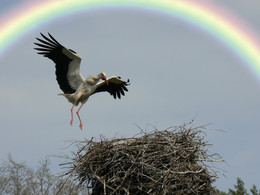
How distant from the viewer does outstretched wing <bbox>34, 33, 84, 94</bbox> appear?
1206 centimetres

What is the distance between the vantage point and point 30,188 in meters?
24.5

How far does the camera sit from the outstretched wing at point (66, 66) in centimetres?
1206

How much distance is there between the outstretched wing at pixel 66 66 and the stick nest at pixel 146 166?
3.36 m

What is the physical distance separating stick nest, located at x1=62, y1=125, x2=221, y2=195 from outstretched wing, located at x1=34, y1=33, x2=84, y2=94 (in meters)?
3.36

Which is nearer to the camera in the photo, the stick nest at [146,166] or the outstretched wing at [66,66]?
the stick nest at [146,166]

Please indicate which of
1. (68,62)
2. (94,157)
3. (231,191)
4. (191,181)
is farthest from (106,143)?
(231,191)

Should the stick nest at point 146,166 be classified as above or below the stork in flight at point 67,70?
below

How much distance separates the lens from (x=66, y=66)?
12148 millimetres

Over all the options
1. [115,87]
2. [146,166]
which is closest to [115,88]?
[115,87]

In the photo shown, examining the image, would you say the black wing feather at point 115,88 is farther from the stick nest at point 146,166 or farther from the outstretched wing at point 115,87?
the stick nest at point 146,166

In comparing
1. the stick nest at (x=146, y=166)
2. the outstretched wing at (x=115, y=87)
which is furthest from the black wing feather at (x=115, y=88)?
the stick nest at (x=146, y=166)

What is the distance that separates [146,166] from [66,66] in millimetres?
4685

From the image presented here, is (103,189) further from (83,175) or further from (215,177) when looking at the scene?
(215,177)

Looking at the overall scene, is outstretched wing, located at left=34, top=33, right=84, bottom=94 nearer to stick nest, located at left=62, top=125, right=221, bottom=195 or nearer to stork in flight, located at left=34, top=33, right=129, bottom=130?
stork in flight, located at left=34, top=33, right=129, bottom=130
